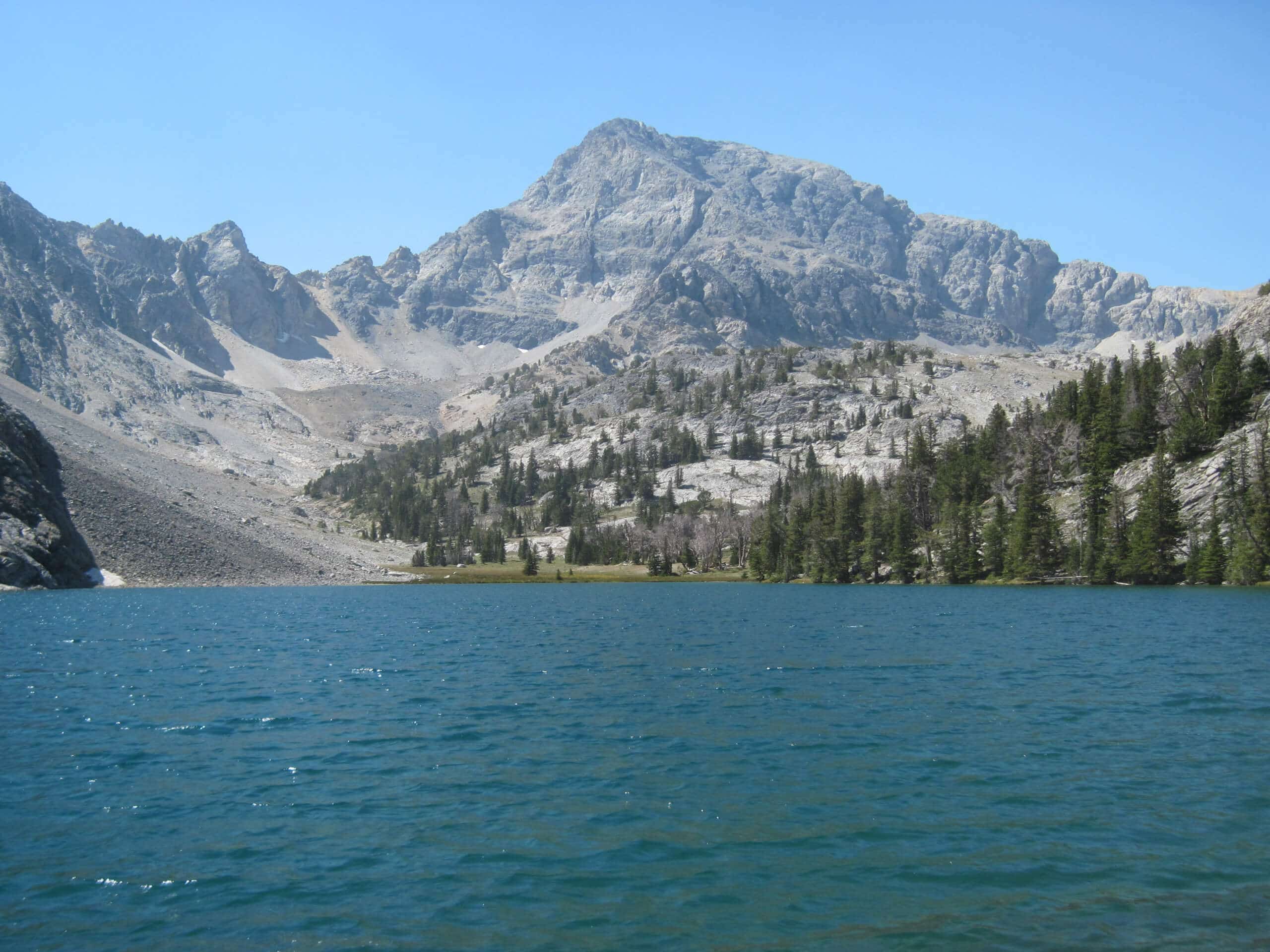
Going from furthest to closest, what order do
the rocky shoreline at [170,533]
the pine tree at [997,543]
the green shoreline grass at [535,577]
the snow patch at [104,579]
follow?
the green shoreline grass at [535,577], the pine tree at [997,543], the rocky shoreline at [170,533], the snow patch at [104,579]

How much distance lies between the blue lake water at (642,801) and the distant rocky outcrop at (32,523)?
206ft

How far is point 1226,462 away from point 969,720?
101500mm

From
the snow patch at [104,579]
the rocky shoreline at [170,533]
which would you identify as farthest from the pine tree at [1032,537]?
the snow patch at [104,579]

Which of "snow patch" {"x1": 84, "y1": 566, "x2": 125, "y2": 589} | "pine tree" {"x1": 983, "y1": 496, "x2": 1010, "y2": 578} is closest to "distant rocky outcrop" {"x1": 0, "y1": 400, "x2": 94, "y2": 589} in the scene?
"snow patch" {"x1": 84, "y1": 566, "x2": 125, "y2": 589}

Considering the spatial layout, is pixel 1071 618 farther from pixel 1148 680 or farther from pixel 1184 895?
pixel 1184 895

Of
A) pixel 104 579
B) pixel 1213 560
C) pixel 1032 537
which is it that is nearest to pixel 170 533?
pixel 104 579

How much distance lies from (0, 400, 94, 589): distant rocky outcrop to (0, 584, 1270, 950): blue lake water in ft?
206

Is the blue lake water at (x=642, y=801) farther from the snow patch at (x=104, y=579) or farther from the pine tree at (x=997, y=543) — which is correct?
the pine tree at (x=997, y=543)

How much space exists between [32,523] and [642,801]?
111 metres

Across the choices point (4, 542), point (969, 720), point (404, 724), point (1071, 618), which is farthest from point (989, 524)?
point (4, 542)

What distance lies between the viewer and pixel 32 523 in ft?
344

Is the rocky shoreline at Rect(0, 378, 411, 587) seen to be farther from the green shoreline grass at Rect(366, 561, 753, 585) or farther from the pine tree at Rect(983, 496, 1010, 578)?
the pine tree at Rect(983, 496, 1010, 578)

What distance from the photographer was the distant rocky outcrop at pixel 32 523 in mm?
100000

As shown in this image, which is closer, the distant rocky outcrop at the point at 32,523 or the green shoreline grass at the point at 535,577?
the distant rocky outcrop at the point at 32,523
